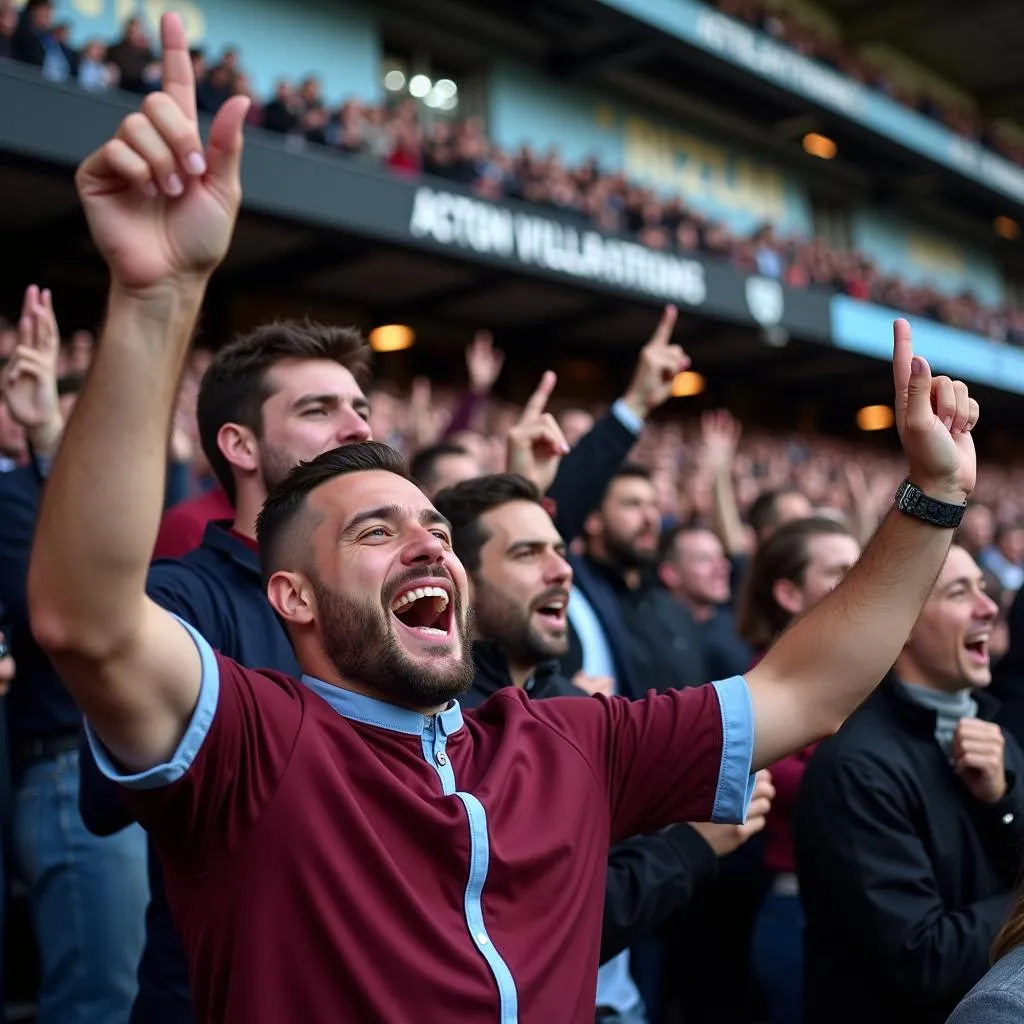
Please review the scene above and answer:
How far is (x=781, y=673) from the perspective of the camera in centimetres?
180

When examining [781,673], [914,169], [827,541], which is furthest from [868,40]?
[781,673]

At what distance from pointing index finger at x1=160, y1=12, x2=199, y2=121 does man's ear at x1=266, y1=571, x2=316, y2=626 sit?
26.9 inches

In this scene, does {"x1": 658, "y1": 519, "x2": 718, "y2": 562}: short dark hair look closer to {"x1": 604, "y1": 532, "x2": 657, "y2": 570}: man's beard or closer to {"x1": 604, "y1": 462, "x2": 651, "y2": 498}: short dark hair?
{"x1": 604, "y1": 462, "x2": 651, "y2": 498}: short dark hair

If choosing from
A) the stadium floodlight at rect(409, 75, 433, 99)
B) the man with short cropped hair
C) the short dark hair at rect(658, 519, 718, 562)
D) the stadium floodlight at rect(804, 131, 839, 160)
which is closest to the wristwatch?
the man with short cropped hair

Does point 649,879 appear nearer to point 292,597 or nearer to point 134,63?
point 292,597

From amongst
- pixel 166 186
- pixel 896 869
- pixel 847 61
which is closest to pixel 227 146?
pixel 166 186

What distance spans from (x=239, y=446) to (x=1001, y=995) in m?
1.76

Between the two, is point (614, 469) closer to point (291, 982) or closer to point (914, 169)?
point (291, 982)

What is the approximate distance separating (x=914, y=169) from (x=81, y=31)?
15.0m

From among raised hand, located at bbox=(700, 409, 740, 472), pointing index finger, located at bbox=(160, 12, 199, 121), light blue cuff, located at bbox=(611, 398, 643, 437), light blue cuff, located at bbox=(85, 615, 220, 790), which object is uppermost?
raised hand, located at bbox=(700, 409, 740, 472)

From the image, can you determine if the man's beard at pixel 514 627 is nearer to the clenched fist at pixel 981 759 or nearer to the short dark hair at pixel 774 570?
the clenched fist at pixel 981 759

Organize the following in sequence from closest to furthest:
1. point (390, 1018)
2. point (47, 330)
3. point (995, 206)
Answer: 1. point (390, 1018)
2. point (47, 330)
3. point (995, 206)

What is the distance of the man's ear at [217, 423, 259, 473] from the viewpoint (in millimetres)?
2500

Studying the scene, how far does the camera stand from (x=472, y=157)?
1141 centimetres
